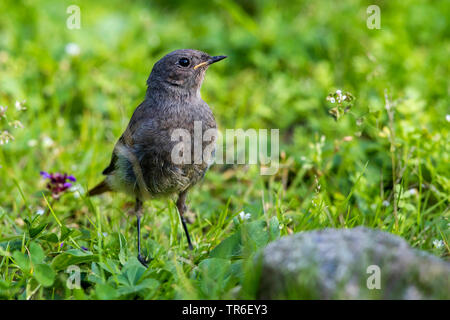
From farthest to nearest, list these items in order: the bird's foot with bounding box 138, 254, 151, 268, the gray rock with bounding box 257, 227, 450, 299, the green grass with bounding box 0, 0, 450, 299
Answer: the bird's foot with bounding box 138, 254, 151, 268
the green grass with bounding box 0, 0, 450, 299
the gray rock with bounding box 257, 227, 450, 299

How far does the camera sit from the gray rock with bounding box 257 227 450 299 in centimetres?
247

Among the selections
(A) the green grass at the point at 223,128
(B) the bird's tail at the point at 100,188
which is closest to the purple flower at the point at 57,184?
(A) the green grass at the point at 223,128

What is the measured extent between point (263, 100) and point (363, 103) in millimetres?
1196

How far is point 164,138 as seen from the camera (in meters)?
3.92

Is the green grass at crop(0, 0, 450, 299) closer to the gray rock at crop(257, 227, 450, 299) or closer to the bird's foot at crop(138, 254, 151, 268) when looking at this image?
the bird's foot at crop(138, 254, 151, 268)

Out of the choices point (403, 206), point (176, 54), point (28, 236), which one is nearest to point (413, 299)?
point (403, 206)

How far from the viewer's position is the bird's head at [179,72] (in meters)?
4.30

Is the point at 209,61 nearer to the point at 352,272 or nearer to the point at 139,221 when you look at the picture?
the point at 139,221

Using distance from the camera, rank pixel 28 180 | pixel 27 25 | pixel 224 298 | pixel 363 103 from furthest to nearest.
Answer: pixel 27 25 → pixel 363 103 → pixel 28 180 → pixel 224 298

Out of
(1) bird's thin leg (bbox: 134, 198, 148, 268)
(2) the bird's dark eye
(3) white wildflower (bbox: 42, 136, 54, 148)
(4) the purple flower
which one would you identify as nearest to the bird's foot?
(1) bird's thin leg (bbox: 134, 198, 148, 268)

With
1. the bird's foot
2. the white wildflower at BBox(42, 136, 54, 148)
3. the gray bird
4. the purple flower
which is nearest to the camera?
the bird's foot

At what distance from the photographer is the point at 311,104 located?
5844mm

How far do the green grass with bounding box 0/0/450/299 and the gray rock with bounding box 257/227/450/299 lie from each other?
20cm
